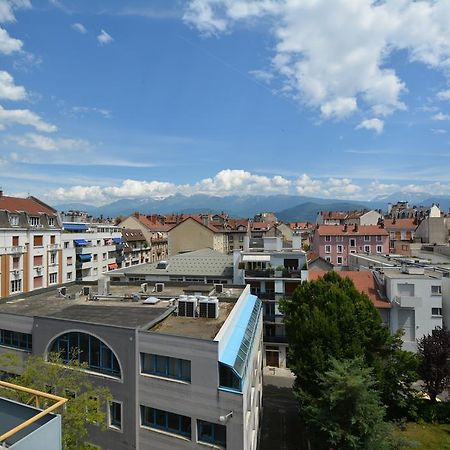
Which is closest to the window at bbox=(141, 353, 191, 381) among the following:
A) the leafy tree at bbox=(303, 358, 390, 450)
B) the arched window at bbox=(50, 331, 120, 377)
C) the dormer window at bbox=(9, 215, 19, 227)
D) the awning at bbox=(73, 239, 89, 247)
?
the arched window at bbox=(50, 331, 120, 377)

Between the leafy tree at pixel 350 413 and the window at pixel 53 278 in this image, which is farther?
the window at pixel 53 278

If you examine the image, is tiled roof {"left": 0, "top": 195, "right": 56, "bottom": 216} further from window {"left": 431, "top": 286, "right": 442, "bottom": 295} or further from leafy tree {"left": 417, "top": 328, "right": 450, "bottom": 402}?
window {"left": 431, "top": 286, "right": 442, "bottom": 295}

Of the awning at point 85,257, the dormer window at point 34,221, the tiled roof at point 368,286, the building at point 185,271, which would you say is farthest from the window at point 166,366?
the awning at point 85,257

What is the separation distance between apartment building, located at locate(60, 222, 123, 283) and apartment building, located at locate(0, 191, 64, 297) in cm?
231

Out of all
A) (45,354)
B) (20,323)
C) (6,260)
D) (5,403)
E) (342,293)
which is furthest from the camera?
(6,260)

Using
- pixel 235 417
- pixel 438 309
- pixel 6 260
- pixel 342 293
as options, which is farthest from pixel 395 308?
pixel 6 260

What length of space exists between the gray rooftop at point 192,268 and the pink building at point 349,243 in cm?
3727

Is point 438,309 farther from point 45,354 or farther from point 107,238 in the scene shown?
point 107,238

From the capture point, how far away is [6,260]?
47.7 meters

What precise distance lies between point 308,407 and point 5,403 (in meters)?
19.8

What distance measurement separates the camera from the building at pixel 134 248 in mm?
82125

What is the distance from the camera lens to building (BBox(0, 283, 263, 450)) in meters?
17.4

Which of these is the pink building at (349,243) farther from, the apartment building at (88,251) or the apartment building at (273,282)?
the apartment building at (88,251)

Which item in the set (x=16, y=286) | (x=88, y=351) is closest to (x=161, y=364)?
(x=88, y=351)
